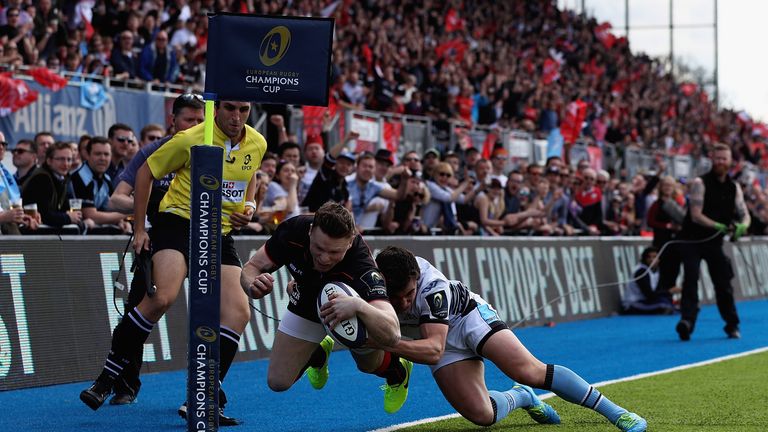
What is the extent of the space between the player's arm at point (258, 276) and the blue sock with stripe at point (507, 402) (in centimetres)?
165

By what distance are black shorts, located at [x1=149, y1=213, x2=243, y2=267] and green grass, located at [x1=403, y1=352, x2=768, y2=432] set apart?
5.89 feet

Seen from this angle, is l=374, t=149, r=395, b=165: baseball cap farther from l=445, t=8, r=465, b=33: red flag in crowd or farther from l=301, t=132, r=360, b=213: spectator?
l=445, t=8, r=465, b=33: red flag in crowd

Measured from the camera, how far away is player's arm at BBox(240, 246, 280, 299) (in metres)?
6.47

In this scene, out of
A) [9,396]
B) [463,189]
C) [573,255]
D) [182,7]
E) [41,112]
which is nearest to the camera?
[9,396]

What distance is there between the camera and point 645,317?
66.4 ft

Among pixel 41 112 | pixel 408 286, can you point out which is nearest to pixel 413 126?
pixel 41 112

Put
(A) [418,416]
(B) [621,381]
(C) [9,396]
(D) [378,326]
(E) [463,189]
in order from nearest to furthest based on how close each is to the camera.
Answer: (D) [378,326], (A) [418,416], (C) [9,396], (B) [621,381], (E) [463,189]

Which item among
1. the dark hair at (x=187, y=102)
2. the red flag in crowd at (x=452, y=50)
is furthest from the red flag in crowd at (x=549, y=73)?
the dark hair at (x=187, y=102)

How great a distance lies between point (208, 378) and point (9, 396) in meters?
4.10

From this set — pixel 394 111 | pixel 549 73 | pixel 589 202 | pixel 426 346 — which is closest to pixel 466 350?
pixel 426 346

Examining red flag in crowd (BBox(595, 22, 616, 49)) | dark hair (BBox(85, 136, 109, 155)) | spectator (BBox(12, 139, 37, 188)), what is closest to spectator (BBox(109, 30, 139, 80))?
spectator (BBox(12, 139, 37, 188))

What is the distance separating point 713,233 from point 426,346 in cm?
937

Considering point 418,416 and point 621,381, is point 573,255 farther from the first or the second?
point 418,416

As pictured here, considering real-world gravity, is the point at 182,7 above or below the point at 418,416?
above
